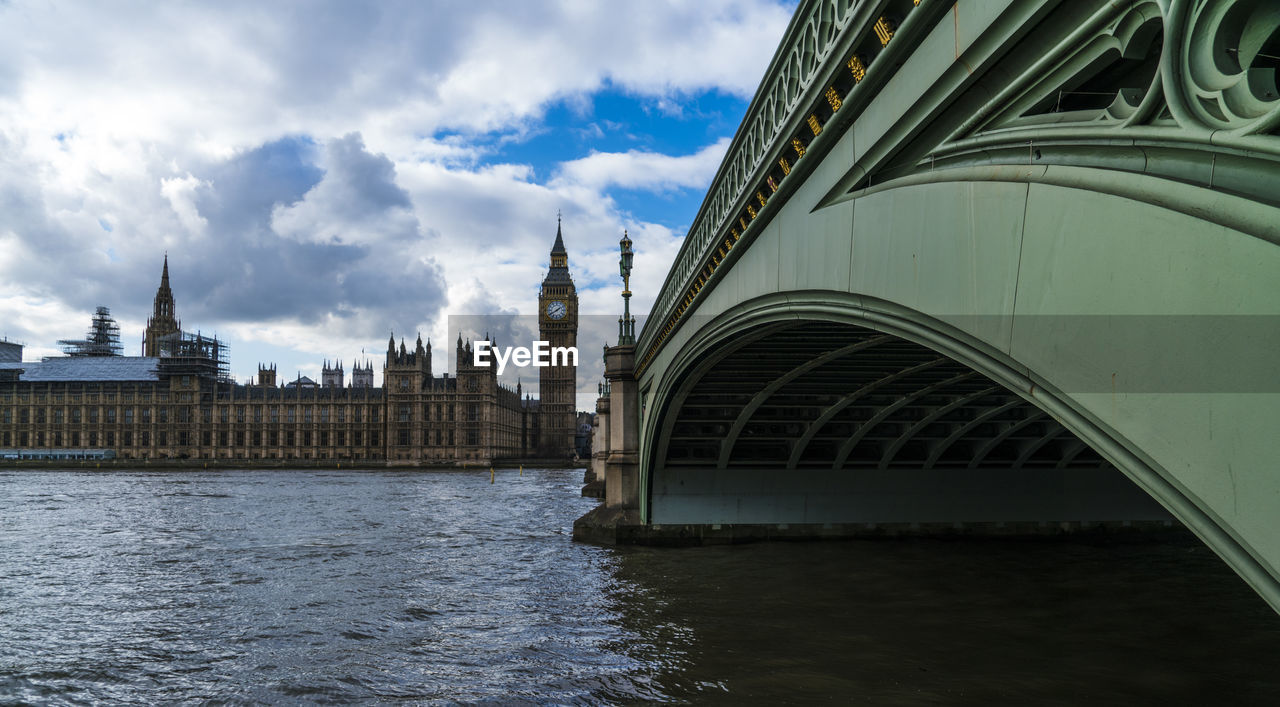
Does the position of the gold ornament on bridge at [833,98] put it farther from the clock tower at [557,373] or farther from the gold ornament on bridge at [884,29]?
the clock tower at [557,373]

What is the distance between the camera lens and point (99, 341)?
123 meters

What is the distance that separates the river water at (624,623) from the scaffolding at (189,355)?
93.2 meters

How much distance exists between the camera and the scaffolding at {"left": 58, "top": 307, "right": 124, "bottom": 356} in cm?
12212

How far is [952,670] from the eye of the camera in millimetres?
11453

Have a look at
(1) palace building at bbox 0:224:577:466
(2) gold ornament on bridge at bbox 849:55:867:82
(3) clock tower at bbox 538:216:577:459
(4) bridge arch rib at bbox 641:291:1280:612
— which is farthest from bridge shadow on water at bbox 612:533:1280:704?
(3) clock tower at bbox 538:216:577:459

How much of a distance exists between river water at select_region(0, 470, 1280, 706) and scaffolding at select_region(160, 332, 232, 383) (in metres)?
93.2

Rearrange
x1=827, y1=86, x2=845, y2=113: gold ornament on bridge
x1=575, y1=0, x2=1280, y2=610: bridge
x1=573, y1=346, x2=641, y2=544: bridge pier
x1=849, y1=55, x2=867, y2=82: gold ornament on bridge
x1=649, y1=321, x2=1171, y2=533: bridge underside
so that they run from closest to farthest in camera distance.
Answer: x1=575, y1=0, x2=1280, y2=610: bridge < x1=849, y1=55, x2=867, y2=82: gold ornament on bridge < x1=827, y1=86, x2=845, y2=113: gold ornament on bridge < x1=649, y1=321, x2=1171, y2=533: bridge underside < x1=573, y1=346, x2=641, y2=544: bridge pier

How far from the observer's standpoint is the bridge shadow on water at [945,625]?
10.8 meters

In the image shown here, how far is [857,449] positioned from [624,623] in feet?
35.9

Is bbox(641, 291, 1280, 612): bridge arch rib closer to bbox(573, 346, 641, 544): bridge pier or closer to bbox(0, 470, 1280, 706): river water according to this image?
bbox(0, 470, 1280, 706): river water

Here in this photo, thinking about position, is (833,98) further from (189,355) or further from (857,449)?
(189,355)

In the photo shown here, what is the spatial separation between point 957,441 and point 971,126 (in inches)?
776

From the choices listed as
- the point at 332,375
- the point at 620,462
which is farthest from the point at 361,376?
the point at 620,462

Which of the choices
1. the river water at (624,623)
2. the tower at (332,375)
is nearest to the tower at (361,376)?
the tower at (332,375)
